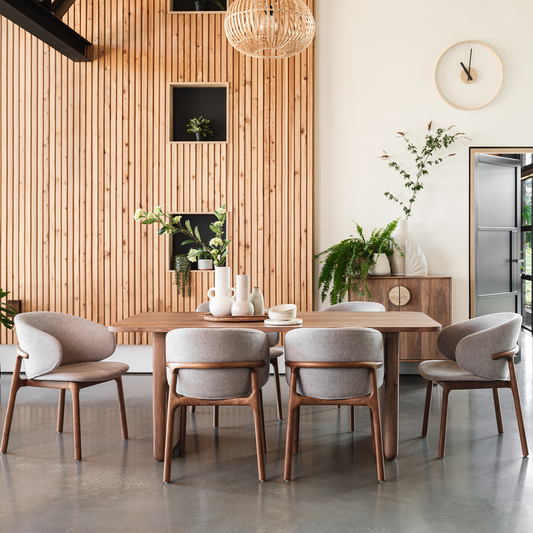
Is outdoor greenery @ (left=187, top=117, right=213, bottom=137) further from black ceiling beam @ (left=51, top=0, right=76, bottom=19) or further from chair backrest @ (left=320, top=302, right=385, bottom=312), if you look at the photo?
chair backrest @ (left=320, top=302, right=385, bottom=312)

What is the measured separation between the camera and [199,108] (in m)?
6.33

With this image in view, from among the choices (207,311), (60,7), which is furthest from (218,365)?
(60,7)

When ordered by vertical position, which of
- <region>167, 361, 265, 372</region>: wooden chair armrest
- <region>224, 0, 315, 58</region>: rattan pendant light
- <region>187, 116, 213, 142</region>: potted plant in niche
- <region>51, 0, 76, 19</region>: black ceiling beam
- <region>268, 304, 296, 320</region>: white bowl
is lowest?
<region>167, 361, 265, 372</region>: wooden chair armrest

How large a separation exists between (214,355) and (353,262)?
2.88 meters

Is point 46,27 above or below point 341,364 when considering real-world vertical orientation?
above

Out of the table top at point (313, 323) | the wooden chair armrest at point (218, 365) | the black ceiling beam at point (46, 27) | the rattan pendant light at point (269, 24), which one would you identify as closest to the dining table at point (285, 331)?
the table top at point (313, 323)

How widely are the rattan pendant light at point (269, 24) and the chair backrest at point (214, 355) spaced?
7.22ft

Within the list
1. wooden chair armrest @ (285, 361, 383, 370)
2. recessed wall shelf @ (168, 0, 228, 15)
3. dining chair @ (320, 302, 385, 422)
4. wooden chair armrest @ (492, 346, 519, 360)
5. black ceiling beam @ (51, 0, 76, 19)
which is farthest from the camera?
recessed wall shelf @ (168, 0, 228, 15)

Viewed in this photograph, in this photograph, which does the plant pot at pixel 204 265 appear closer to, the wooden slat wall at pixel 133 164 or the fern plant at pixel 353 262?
the wooden slat wall at pixel 133 164

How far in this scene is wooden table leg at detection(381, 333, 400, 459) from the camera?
3.40m

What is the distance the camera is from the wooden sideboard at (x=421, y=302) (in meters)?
5.54

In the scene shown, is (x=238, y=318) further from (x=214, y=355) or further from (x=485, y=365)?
(x=485, y=365)

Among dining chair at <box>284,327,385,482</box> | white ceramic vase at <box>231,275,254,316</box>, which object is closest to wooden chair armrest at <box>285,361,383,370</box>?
dining chair at <box>284,327,385,482</box>

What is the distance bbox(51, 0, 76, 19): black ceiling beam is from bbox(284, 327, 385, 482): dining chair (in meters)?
4.56
